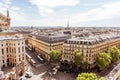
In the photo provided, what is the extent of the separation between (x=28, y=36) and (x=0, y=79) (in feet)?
337

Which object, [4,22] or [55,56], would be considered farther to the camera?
[4,22]

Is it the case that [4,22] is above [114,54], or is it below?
above

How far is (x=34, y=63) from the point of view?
10469cm

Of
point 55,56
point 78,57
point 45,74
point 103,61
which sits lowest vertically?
point 45,74

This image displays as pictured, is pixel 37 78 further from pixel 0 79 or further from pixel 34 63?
pixel 0 79

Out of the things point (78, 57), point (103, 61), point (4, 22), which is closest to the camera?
point (103, 61)

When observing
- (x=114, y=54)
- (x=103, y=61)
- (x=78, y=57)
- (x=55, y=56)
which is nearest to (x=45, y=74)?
(x=55, y=56)

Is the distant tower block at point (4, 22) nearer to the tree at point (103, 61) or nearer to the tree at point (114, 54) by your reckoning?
the tree at point (103, 61)

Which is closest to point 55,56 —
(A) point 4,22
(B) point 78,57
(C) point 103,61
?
(B) point 78,57

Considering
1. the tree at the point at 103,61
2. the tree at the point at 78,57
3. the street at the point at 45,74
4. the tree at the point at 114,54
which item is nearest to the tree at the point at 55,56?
the street at the point at 45,74

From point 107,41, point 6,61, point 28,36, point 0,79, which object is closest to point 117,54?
point 107,41

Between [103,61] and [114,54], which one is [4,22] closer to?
[103,61]

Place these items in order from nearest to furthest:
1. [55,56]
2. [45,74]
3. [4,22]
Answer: [45,74], [55,56], [4,22]

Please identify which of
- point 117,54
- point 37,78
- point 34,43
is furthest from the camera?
point 34,43
